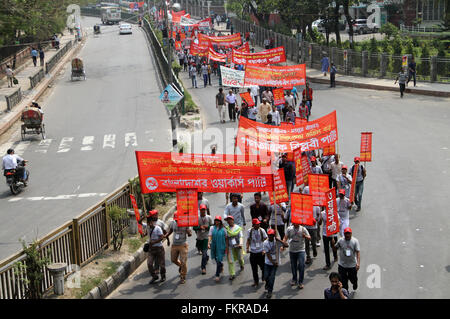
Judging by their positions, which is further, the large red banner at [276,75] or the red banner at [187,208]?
the large red banner at [276,75]

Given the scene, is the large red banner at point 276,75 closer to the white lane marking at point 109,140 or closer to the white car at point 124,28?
the white lane marking at point 109,140

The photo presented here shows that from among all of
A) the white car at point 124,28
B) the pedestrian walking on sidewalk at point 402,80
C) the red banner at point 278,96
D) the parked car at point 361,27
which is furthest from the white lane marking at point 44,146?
the white car at point 124,28

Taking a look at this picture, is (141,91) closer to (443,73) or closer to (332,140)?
(443,73)

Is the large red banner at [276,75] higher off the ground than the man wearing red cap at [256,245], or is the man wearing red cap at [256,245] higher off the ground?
the large red banner at [276,75]

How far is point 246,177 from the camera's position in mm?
13477

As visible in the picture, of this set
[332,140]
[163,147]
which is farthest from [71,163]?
[332,140]

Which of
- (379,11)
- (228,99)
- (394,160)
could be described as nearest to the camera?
(394,160)

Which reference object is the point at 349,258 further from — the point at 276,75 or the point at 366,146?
the point at 276,75

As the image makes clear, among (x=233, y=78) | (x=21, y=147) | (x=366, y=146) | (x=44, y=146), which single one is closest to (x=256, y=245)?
(x=366, y=146)

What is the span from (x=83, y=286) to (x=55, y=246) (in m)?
0.92

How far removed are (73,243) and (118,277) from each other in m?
1.11

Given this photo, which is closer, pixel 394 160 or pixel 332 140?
pixel 332 140

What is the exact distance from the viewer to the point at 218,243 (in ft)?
41.5

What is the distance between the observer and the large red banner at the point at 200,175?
44.1 ft
